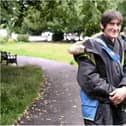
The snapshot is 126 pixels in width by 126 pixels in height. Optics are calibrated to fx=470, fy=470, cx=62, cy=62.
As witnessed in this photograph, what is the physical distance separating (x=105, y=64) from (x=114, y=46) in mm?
207

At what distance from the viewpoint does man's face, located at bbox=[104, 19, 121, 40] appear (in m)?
3.92

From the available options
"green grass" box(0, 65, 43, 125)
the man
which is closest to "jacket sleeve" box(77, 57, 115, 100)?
the man

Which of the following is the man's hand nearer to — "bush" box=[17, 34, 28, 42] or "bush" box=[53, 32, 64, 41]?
"bush" box=[17, 34, 28, 42]

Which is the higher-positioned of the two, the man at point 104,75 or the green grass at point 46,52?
the man at point 104,75

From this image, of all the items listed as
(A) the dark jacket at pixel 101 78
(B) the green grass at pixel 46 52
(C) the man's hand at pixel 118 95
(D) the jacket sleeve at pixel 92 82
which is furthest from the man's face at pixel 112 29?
(B) the green grass at pixel 46 52

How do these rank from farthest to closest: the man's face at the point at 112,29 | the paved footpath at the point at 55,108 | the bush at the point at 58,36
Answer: the bush at the point at 58,36 → the paved footpath at the point at 55,108 → the man's face at the point at 112,29

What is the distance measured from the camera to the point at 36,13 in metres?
21.6

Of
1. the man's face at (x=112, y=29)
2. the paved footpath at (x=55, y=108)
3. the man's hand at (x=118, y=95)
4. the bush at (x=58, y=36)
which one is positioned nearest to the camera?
the man's hand at (x=118, y=95)

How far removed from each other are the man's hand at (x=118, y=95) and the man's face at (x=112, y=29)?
457mm

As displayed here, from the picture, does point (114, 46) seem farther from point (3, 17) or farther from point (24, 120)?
point (3, 17)

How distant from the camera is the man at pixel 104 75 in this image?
3826 millimetres

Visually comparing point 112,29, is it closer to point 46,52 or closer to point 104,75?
point 104,75

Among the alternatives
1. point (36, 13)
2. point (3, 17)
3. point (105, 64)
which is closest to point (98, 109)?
point (105, 64)

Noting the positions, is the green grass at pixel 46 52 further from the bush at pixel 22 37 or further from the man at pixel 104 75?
the man at pixel 104 75
